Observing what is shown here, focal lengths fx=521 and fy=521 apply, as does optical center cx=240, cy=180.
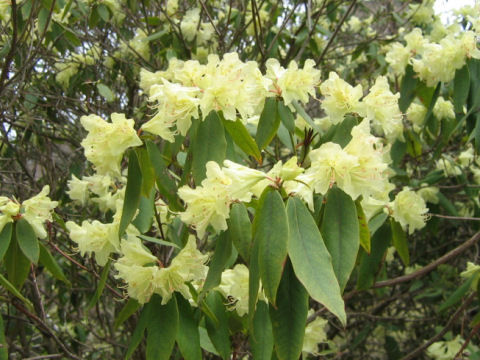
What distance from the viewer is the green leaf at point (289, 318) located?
45.2 inches

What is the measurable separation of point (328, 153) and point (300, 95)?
17.2 inches

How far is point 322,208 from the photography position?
4.58ft

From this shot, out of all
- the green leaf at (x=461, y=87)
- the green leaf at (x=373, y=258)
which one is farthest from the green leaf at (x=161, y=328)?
the green leaf at (x=461, y=87)

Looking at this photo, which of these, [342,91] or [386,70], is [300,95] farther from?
[386,70]

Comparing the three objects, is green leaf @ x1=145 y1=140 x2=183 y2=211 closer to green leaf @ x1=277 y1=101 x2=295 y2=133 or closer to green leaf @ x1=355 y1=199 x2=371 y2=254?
green leaf @ x1=277 y1=101 x2=295 y2=133

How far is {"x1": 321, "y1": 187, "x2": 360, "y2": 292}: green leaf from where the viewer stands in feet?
3.92

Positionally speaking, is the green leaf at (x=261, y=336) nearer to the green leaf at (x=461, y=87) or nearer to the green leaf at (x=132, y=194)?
the green leaf at (x=132, y=194)

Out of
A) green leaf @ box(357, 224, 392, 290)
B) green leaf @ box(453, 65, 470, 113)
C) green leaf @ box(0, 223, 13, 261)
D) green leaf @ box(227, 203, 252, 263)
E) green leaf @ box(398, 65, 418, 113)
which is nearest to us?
green leaf @ box(227, 203, 252, 263)

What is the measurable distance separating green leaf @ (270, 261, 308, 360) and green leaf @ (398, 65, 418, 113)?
1.48m

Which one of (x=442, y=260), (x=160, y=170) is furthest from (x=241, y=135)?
(x=442, y=260)

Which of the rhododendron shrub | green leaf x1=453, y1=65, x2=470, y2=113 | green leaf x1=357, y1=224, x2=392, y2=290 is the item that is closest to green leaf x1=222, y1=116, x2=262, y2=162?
the rhododendron shrub

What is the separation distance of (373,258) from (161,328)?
86cm

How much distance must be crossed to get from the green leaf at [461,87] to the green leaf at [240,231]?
128 centimetres

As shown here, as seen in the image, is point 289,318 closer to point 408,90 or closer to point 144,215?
point 144,215
